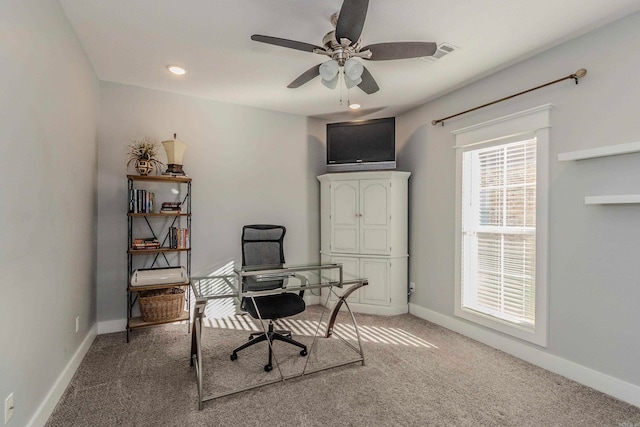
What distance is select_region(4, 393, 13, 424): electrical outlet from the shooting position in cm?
141

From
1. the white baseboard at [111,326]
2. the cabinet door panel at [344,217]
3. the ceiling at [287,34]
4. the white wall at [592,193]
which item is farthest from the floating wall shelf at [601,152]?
the white baseboard at [111,326]

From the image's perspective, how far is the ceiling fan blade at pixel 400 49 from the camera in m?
1.95

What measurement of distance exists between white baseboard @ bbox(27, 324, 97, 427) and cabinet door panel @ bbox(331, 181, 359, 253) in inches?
108

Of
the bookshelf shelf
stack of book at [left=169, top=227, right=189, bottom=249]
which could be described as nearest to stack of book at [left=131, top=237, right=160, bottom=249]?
the bookshelf shelf

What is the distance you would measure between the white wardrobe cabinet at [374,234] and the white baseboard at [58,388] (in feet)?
8.64

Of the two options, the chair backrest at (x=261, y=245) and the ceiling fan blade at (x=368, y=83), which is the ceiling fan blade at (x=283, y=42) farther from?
the chair backrest at (x=261, y=245)

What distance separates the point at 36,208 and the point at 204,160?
6.73ft

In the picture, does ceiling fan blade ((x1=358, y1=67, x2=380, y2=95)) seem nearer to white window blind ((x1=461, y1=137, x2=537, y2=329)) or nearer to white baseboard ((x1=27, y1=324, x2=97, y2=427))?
white window blind ((x1=461, y1=137, x2=537, y2=329))

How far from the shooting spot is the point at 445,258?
3.51m

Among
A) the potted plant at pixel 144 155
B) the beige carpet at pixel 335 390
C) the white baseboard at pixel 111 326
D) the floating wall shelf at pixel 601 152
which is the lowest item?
the beige carpet at pixel 335 390

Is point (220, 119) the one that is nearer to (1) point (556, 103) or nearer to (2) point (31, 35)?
(2) point (31, 35)

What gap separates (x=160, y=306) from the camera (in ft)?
10.1

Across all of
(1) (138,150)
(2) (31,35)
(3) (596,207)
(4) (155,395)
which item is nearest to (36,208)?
(2) (31,35)

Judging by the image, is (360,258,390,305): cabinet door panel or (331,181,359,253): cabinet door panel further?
(331,181,359,253): cabinet door panel
